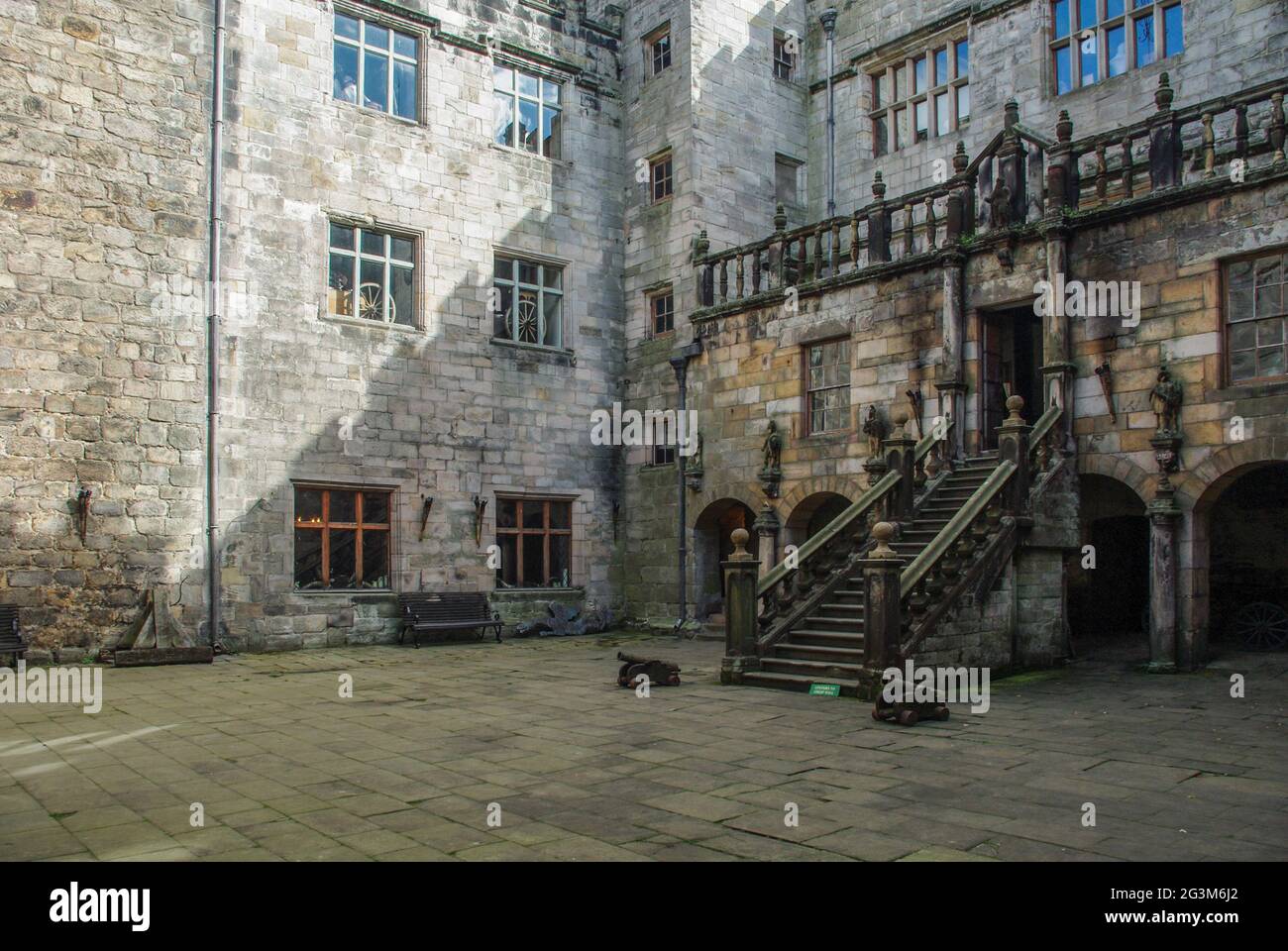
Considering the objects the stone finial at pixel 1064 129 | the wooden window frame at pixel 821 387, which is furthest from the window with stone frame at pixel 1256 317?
the wooden window frame at pixel 821 387

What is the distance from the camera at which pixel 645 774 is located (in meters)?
7.00

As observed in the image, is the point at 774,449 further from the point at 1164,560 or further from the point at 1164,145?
the point at 1164,145

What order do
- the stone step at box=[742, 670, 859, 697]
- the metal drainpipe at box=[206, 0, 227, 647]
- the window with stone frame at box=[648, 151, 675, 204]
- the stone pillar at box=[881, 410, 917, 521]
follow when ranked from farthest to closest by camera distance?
the window with stone frame at box=[648, 151, 675, 204] → the metal drainpipe at box=[206, 0, 227, 647] → the stone pillar at box=[881, 410, 917, 521] → the stone step at box=[742, 670, 859, 697]

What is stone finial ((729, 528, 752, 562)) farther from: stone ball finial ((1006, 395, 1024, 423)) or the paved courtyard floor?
stone ball finial ((1006, 395, 1024, 423))

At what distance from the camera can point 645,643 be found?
17156 mm

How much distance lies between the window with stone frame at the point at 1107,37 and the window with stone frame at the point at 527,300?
31.4ft

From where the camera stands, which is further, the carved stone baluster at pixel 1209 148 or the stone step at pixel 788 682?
the carved stone baluster at pixel 1209 148

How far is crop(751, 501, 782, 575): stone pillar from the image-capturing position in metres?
17.3

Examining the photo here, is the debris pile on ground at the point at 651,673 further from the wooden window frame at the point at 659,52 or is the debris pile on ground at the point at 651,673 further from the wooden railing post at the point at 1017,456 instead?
the wooden window frame at the point at 659,52

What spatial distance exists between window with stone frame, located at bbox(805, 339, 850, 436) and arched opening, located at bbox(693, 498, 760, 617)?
7.96ft

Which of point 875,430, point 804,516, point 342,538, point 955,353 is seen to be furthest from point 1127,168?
point 342,538

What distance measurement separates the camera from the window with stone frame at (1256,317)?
11.6 metres

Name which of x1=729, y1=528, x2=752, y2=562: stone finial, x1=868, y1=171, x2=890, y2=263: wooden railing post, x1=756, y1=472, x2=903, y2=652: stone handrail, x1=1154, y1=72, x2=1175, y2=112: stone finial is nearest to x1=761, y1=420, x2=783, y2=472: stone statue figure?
x1=868, y1=171, x2=890, y2=263: wooden railing post
